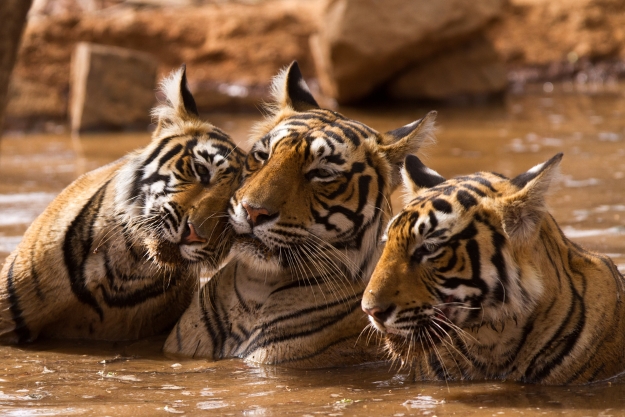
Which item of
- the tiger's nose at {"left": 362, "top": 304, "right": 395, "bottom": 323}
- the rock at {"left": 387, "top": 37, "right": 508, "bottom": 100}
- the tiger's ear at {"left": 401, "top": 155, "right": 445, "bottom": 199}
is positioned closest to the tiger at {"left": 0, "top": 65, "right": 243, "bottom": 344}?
the tiger's ear at {"left": 401, "top": 155, "right": 445, "bottom": 199}

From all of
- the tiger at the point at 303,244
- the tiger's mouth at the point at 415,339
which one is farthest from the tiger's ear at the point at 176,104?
the tiger's mouth at the point at 415,339

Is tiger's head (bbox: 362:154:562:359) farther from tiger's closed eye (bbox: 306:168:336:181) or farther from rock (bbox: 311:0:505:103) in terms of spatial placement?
rock (bbox: 311:0:505:103)

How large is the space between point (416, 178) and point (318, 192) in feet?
1.44

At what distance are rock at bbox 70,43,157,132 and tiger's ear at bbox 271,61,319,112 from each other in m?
7.15

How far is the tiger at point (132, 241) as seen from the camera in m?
4.17

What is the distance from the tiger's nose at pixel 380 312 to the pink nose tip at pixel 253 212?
65 centimetres

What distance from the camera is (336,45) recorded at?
1238 cm

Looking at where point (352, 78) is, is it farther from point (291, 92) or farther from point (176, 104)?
point (176, 104)

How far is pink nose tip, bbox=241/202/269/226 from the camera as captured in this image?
3.86m

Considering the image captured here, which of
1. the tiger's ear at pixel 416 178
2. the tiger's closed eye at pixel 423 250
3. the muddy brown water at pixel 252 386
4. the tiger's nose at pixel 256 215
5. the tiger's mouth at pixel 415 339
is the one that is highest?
the tiger's ear at pixel 416 178

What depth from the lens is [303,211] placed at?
3.99m

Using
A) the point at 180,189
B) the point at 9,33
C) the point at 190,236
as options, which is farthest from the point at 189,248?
the point at 9,33

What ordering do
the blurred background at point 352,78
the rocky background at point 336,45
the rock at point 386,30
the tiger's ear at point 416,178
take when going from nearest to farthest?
the tiger's ear at point 416,178
the blurred background at point 352,78
the rock at point 386,30
the rocky background at point 336,45

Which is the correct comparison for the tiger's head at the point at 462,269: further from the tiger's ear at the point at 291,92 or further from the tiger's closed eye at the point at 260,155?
the tiger's ear at the point at 291,92
